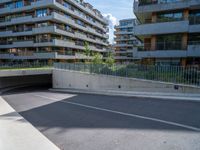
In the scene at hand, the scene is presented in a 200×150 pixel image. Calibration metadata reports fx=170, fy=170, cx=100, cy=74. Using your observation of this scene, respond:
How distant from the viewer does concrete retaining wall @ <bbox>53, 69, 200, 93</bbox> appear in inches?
508

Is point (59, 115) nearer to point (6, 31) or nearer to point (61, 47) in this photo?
point (61, 47)

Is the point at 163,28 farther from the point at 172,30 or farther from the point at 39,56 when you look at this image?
the point at 39,56

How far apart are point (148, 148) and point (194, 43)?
18.8 m

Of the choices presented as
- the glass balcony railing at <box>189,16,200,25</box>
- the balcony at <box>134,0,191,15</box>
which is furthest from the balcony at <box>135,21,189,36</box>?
the balcony at <box>134,0,191,15</box>

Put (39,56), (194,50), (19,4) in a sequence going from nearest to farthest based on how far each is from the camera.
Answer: (194,50) → (39,56) → (19,4)

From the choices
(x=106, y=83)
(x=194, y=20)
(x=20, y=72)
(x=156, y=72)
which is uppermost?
(x=194, y=20)

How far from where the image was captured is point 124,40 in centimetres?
7206

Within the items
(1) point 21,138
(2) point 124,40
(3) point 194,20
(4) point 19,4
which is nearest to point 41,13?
(4) point 19,4

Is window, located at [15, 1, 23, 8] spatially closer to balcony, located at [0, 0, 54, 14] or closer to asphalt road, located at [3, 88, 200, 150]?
balcony, located at [0, 0, 54, 14]

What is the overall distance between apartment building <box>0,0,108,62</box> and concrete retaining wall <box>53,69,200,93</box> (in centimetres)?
1326

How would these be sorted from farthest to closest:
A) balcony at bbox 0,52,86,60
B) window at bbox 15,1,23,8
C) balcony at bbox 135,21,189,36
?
1. window at bbox 15,1,23,8
2. balcony at bbox 0,52,86,60
3. balcony at bbox 135,21,189,36

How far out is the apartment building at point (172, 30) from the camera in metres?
19.8

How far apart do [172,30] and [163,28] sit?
3.47 ft

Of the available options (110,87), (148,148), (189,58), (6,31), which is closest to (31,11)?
(6,31)
